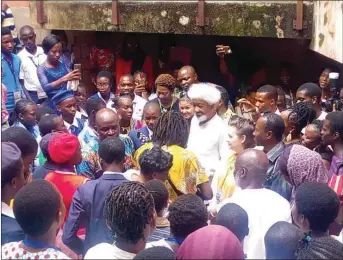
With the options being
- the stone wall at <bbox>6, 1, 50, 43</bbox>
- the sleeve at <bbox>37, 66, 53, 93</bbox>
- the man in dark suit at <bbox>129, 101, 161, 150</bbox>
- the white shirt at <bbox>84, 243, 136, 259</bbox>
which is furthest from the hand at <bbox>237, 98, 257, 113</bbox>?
the stone wall at <bbox>6, 1, 50, 43</bbox>

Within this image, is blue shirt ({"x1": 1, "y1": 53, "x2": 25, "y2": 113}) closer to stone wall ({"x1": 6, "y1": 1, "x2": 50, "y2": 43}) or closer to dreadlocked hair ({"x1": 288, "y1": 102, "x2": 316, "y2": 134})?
stone wall ({"x1": 6, "y1": 1, "x2": 50, "y2": 43})

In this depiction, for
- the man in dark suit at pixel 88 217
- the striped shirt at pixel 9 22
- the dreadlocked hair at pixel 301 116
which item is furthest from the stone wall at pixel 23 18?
the man in dark suit at pixel 88 217

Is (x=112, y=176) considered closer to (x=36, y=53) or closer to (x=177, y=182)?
(x=177, y=182)

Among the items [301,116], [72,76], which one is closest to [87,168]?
[301,116]

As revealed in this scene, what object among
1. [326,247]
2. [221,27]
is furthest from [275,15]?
[326,247]

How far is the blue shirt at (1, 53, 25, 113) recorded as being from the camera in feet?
22.8

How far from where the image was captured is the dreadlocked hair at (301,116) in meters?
5.03

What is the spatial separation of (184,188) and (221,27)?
4096 millimetres

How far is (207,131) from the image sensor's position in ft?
17.0

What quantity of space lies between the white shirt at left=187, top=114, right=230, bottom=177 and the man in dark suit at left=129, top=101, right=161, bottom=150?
470 mm

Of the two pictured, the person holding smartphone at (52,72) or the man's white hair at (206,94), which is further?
the person holding smartphone at (52,72)

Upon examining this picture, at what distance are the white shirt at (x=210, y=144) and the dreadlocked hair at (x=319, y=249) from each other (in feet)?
7.19

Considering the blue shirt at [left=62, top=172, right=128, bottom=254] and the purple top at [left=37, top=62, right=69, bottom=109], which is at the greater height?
the purple top at [left=37, top=62, right=69, bottom=109]

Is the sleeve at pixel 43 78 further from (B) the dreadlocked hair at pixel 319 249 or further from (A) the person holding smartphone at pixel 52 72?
(B) the dreadlocked hair at pixel 319 249
